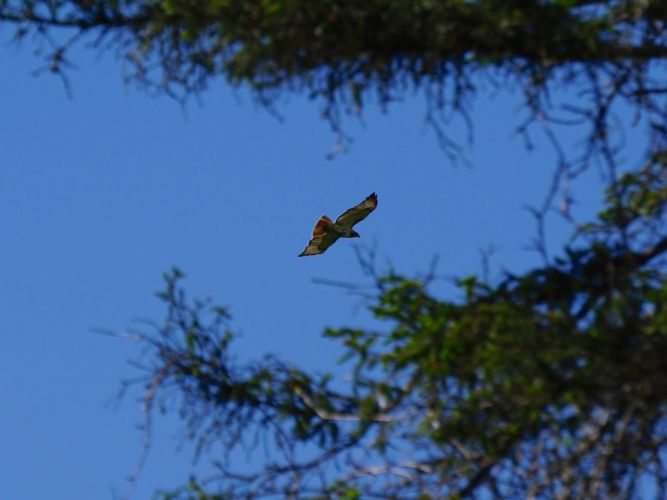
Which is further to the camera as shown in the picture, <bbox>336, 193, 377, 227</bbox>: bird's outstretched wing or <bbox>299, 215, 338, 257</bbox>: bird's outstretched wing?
<bbox>299, 215, 338, 257</bbox>: bird's outstretched wing

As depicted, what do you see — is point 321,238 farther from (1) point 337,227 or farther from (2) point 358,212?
(2) point 358,212

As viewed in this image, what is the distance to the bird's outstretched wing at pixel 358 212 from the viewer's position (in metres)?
9.74

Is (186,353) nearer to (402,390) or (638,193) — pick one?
(402,390)

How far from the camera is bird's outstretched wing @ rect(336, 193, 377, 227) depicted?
974 cm

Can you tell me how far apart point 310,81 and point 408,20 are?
2.52 feet

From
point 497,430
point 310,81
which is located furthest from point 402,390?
point 310,81

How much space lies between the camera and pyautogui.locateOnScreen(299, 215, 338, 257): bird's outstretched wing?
9.95 meters

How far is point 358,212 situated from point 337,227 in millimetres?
212

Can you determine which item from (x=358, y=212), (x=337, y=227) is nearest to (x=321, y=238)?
(x=337, y=227)

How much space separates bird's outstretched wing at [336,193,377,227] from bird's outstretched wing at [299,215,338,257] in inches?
3.5

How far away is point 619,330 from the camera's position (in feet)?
27.5

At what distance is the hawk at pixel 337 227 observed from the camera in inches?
385

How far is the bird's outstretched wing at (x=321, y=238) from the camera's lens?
32.6 ft

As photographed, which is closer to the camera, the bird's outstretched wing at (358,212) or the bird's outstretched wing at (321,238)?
the bird's outstretched wing at (358,212)
